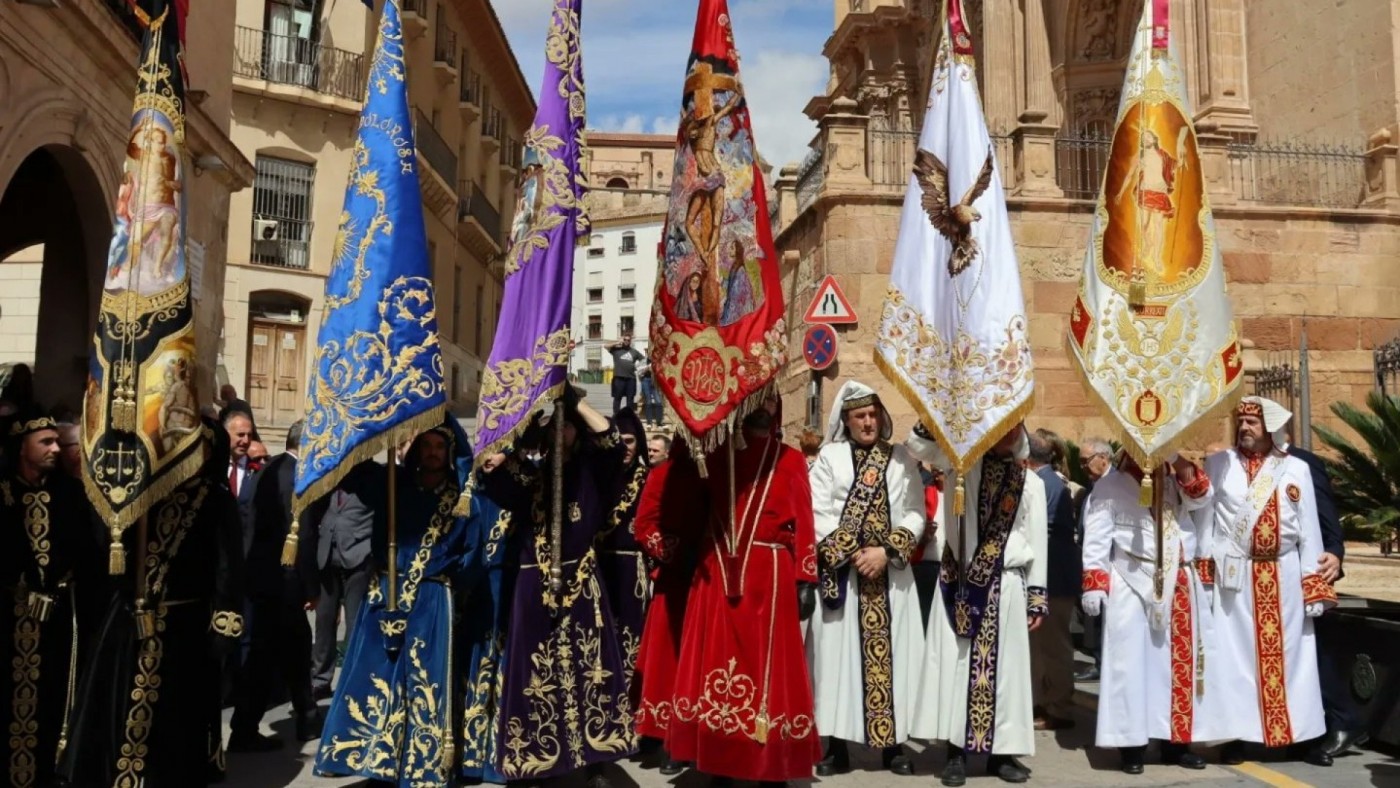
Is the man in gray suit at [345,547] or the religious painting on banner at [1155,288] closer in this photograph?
the religious painting on banner at [1155,288]

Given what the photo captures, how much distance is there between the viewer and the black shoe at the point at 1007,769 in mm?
5926

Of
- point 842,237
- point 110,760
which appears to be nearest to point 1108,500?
point 110,760

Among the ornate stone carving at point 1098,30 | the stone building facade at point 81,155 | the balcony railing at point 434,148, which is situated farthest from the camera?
the balcony railing at point 434,148

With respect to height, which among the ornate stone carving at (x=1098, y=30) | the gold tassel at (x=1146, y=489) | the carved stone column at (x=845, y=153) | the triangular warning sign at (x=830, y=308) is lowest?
the gold tassel at (x=1146, y=489)

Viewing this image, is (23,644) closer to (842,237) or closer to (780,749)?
(780,749)

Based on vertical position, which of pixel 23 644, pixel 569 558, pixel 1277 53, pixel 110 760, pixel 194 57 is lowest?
pixel 110 760

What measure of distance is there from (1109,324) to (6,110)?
8.09 metres

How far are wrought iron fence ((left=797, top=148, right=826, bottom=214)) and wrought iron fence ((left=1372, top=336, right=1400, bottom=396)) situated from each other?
6803 mm

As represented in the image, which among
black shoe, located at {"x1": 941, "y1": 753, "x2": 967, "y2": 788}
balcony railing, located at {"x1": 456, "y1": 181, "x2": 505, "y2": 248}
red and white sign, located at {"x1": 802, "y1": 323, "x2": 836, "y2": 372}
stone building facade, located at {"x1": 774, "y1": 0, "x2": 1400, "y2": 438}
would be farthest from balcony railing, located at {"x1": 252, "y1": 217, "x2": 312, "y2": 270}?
black shoe, located at {"x1": 941, "y1": 753, "x2": 967, "y2": 788}

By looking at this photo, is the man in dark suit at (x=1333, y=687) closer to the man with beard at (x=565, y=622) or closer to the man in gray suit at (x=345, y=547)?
the man with beard at (x=565, y=622)

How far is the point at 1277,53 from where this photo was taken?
17453mm

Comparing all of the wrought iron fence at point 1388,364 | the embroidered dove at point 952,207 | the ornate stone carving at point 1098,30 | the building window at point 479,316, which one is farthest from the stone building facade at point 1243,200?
the building window at point 479,316

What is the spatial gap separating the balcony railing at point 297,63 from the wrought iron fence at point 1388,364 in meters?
19.6

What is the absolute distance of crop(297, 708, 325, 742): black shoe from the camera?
271 inches
